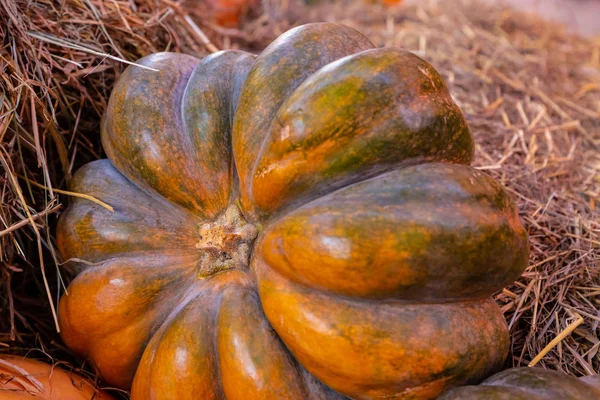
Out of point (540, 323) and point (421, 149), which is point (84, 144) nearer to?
point (421, 149)

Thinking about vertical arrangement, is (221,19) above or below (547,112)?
above

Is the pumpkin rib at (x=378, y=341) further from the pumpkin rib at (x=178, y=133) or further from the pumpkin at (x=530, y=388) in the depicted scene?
the pumpkin rib at (x=178, y=133)

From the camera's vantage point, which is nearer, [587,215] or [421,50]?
[587,215]

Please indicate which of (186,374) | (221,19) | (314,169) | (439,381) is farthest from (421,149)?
(221,19)

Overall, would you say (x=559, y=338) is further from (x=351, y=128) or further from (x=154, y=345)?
(x=154, y=345)

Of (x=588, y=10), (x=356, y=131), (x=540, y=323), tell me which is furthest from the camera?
(x=588, y=10)

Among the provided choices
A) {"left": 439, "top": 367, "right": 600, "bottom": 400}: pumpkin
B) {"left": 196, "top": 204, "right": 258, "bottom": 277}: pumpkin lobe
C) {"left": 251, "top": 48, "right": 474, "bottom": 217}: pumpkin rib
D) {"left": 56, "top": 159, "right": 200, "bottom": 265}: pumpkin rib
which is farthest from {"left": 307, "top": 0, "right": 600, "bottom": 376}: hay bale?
{"left": 56, "top": 159, "right": 200, "bottom": 265}: pumpkin rib

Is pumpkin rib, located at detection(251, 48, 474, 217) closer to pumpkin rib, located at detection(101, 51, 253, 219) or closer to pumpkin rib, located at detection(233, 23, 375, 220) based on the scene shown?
pumpkin rib, located at detection(233, 23, 375, 220)

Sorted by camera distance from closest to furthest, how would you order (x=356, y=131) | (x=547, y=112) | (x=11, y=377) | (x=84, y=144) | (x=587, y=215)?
(x=356, y=131)
(x=11, y=377)
(x=84, y=144)
(x=587, y=215)
(x=547, y=112)

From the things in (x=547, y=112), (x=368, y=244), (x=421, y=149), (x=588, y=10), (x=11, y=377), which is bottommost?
(x=588, y=10)
